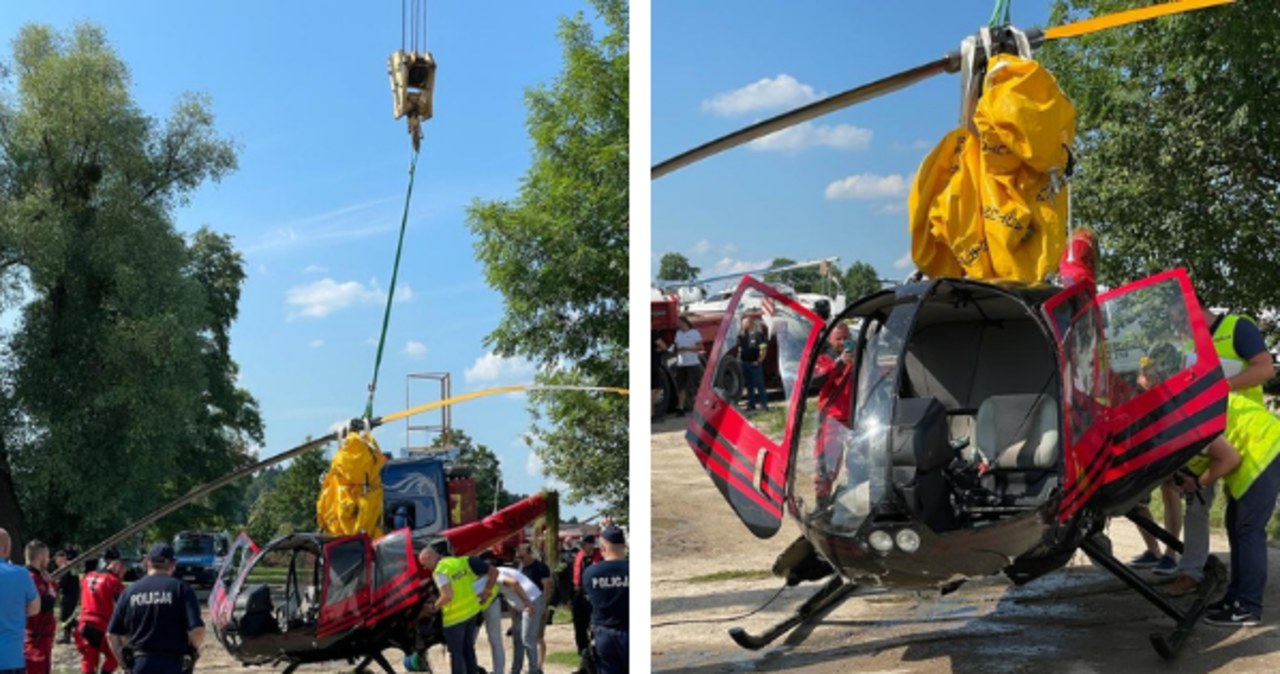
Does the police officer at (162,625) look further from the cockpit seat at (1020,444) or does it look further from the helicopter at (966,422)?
the cockpit seat at (1020,444)

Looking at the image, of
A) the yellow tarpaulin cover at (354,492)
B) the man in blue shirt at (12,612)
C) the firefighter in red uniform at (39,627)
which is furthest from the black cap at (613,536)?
the firefighter in red uniform at (39,627)

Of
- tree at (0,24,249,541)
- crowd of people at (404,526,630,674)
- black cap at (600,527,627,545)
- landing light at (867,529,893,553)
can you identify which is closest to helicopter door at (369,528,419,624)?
crowd of people at (404,526,630,674)

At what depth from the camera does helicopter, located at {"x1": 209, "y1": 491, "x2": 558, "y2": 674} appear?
30.5 feet

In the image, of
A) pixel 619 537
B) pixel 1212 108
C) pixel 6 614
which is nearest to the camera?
pixel 6 614

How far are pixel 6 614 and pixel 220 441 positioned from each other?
2179 centimetres

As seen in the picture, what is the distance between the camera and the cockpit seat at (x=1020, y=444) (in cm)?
539

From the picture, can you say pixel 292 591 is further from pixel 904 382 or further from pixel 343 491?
pixel 904 382

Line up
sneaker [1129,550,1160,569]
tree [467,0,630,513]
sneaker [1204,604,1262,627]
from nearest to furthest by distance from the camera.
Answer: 1. sneaker [1204,604,1262,627]
2. sneaker [1129,550,1160,569]
3. tree [467,0,630,513]

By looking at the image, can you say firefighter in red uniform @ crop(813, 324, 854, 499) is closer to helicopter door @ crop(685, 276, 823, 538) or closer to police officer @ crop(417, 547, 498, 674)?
helicopter door @ crop(685, 276, 823, 538)

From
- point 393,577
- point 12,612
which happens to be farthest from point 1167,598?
point 12,612

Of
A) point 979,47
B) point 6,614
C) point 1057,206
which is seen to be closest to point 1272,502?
point 1057,206

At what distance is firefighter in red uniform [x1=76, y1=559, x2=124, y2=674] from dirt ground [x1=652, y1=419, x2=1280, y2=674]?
4.33m

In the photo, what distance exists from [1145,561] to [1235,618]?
1.96 metres

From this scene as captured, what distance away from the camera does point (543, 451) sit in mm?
19391
